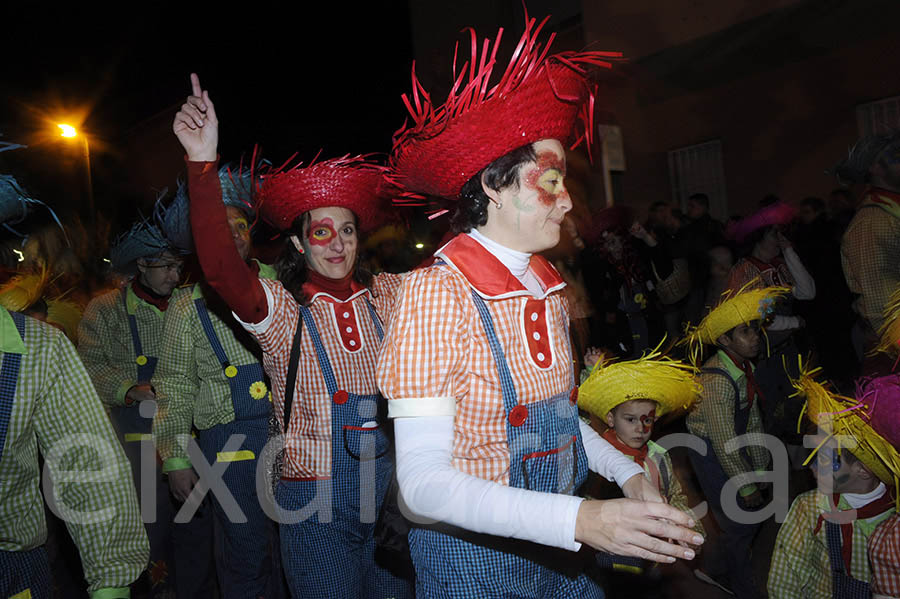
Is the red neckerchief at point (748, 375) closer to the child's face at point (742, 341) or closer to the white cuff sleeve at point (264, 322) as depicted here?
the child's face at point (742, 341)

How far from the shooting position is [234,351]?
11.4 ft

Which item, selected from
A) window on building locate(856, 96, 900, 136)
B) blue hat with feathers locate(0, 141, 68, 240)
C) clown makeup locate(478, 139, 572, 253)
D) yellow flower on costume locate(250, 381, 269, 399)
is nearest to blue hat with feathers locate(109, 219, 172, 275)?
yellow flower on costume locate(250, 381, 269, 399)

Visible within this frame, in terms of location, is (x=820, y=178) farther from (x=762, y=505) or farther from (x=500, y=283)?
(x=500, y=283)

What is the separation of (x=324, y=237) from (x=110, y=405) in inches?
89.7

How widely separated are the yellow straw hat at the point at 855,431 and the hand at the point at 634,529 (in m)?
1.68

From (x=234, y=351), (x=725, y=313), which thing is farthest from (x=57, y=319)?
(x=725, y=313)

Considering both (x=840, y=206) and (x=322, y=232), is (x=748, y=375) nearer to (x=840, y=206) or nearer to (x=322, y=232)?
(x=322, y=232)

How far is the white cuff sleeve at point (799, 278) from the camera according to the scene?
6.63 m

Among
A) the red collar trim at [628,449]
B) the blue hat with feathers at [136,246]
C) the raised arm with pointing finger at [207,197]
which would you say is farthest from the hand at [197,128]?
the red collar trim at [628,449]

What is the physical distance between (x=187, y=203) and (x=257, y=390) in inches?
43.4

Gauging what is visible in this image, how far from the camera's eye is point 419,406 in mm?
1621

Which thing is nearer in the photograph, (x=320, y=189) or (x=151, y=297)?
(x=320, y=189)

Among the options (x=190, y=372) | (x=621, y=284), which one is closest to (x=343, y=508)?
(x=190, y=372)

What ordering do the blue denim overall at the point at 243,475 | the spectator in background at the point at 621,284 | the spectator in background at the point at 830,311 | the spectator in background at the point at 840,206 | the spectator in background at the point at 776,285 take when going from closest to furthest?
1. the blue denim overall at the point at 243,475
2. the spectator in background at the point at 776,285
3. the spectator in background at the point at 621,284
4. the spectator in background at the point at 830,311
5. the spectator in background at the point at 840,206
